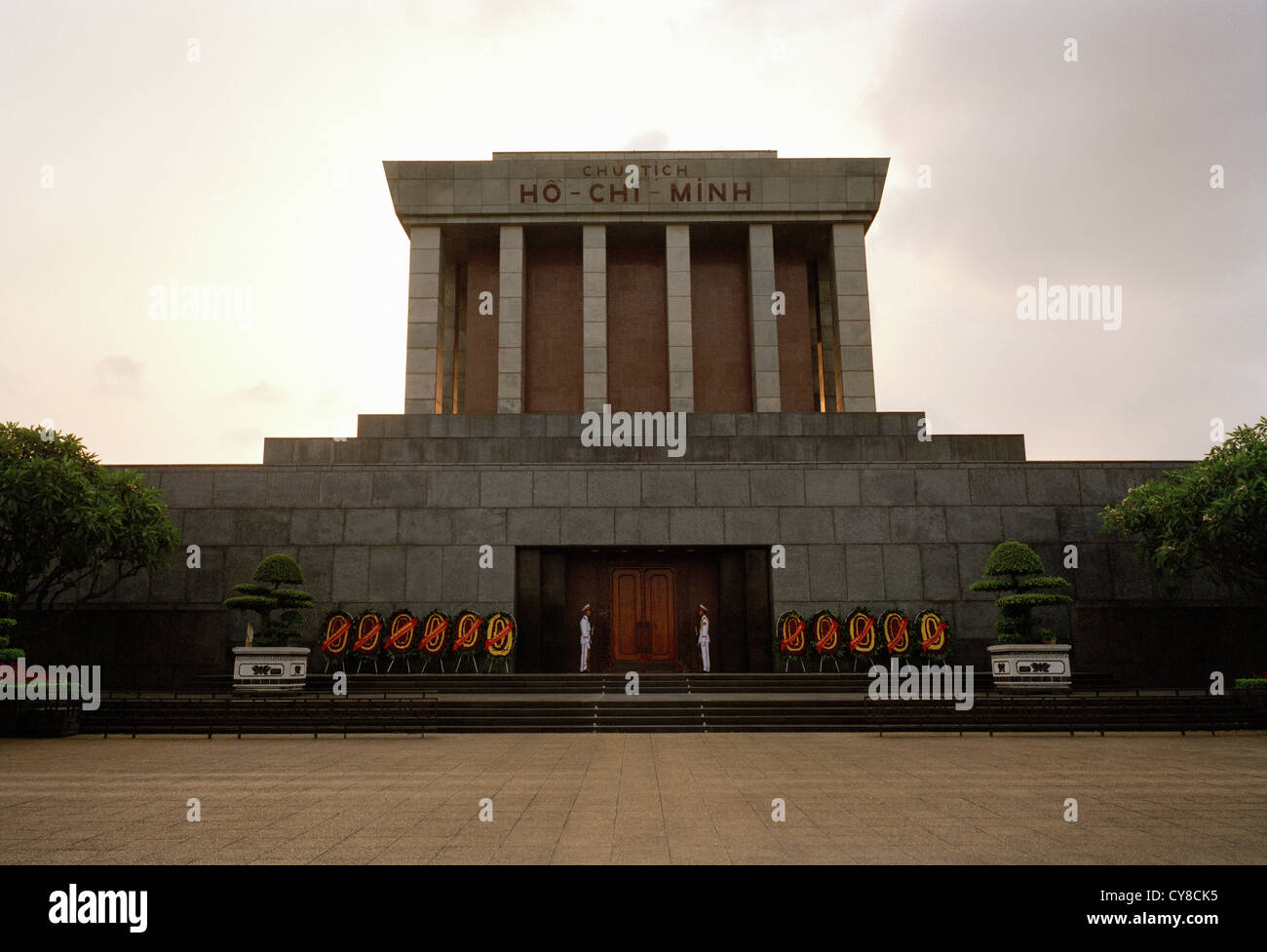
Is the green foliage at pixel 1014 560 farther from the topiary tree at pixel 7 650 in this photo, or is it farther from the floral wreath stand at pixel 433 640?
the topiary tree at pixel 7 650

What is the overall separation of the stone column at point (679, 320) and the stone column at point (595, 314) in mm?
2772

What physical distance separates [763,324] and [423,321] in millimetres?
14340

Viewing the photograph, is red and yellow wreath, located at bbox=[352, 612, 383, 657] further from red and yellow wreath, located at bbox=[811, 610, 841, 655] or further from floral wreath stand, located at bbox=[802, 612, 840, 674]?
red and yellow wreath, located at bbox=[811, 610, 841, 655]

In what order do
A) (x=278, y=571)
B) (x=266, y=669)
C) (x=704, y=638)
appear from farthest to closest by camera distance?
(x=704, y=638) < (x=278, y=571) < (x=266, y=669)

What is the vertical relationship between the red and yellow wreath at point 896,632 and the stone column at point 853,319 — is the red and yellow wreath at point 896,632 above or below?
below

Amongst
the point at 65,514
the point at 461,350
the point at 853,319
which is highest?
the point at 461,350

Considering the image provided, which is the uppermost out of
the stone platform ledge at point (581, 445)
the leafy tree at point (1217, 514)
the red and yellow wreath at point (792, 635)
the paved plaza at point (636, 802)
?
the stone platform ledge at point (581, 445)

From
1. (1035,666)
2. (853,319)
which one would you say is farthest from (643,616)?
(853,319)

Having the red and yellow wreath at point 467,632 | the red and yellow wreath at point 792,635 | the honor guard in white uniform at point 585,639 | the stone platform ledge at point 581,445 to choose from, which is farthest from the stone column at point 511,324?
the red and yellow wreath at point 792,635

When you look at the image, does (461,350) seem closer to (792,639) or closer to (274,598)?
(274,598)

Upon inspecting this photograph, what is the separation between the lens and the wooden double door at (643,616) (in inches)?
1088

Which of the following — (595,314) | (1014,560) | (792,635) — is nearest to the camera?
(1014,560)

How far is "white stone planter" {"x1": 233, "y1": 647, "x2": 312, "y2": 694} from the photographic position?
844 inches

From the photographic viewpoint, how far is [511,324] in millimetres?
35781
